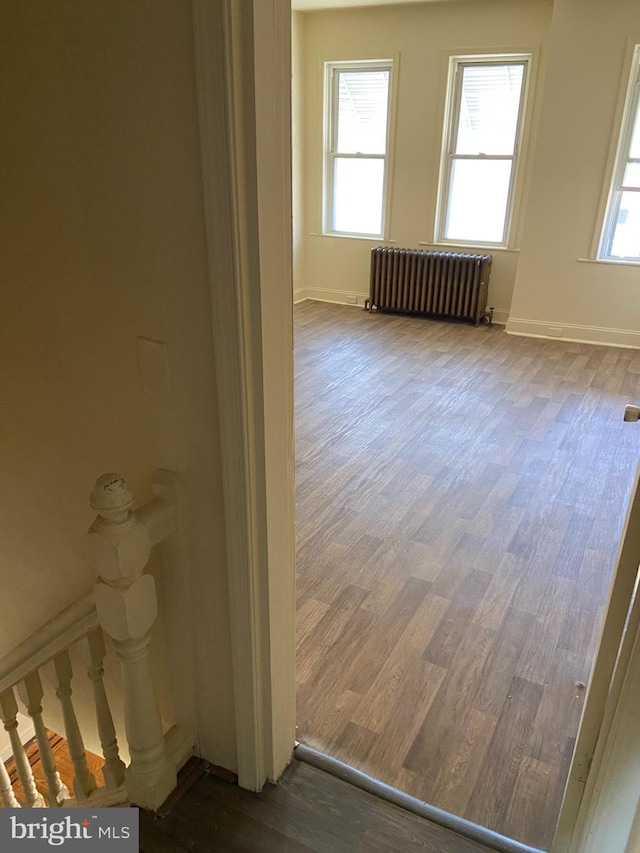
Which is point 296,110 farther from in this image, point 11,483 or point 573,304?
point 11,483

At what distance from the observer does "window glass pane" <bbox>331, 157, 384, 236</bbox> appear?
658cm

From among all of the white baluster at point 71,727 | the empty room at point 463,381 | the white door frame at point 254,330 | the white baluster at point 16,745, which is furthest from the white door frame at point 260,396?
the white baluster at point 16,745

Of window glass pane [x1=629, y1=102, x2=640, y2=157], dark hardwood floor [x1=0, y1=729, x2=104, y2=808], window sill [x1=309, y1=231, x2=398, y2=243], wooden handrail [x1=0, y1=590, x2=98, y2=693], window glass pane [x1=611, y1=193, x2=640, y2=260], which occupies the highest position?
window glass pane [x1=629, y1=102, x2=640, y2=157]

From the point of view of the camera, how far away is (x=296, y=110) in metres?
6.33

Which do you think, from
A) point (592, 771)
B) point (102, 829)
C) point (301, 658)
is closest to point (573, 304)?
point (301, 658)

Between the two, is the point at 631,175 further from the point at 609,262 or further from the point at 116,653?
the point at 116,653

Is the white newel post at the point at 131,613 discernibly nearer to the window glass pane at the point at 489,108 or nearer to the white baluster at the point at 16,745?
the white baluster at the point at 16,745

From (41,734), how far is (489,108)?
241 inches

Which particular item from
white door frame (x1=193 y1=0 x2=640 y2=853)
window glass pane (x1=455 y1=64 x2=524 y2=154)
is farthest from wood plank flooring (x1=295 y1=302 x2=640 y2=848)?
window glass pane (x1=455 y1=64 x2=524 y2=154)

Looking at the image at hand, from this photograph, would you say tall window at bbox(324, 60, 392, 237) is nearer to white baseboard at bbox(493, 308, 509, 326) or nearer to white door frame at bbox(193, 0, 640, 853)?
white baseboard at bbox(493, 308, 509, 326)

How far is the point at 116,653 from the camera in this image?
1.39 metres

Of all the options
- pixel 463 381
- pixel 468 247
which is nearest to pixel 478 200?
pixel 468 247

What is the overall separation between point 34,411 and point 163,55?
94cm

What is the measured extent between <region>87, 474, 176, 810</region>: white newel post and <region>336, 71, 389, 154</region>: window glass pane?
6098 millimetres
